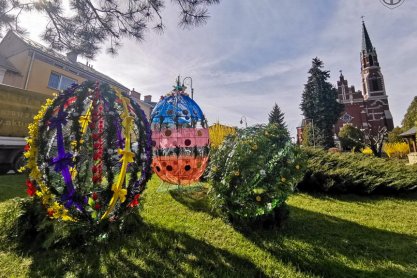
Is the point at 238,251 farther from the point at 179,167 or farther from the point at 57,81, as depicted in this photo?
the point at 57,81

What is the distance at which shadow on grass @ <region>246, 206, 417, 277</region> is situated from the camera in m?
3.22

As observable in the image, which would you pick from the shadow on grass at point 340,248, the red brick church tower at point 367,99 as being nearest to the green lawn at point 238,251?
the shadow on grass at point 340,248

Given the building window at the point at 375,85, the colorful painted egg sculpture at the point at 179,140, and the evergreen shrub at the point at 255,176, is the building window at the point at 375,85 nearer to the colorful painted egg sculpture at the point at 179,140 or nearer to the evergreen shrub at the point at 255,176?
the colorful painted egg sculpture at the point at 179,140

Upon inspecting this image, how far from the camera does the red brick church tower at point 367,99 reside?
51.8 m

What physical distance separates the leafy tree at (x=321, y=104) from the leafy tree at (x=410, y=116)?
8.53 m

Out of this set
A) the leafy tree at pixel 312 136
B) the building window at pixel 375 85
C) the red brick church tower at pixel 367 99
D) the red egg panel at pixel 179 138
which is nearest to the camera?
the red egg panel at pixel 179 138

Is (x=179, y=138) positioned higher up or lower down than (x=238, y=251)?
higher up

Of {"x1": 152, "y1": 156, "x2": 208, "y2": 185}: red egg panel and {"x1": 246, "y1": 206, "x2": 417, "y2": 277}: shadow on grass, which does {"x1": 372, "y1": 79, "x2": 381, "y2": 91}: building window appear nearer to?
{"x1": 246, "y1": 206, "x2": 417, "y2": 277}: shadow on grass

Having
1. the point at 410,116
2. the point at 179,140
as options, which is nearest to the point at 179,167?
the point at 179,140

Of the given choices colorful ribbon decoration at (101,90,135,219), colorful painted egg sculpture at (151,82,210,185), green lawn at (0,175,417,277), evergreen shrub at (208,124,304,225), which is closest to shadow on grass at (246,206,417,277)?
green lawn at (0,175,417,277)

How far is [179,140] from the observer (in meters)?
6.40

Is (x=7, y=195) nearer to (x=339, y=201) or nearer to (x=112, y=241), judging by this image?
(x=112, y=241)

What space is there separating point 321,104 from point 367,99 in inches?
930

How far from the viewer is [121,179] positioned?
2.86 meters
